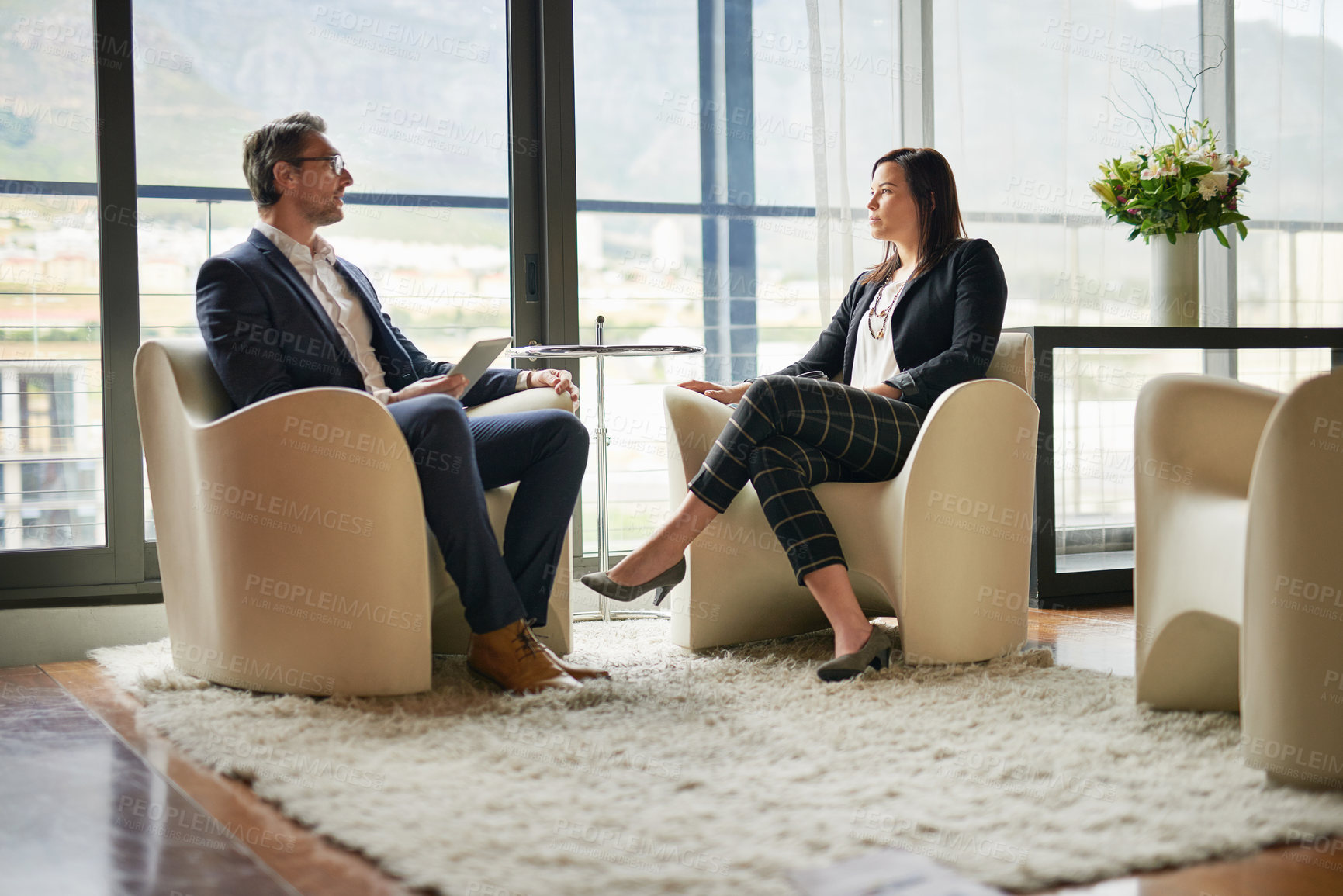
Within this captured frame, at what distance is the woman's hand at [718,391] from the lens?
2576 millimetres

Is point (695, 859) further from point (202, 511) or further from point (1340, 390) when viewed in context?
point (202, 511)

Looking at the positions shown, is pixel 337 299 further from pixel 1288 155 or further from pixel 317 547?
pixel 1288 155

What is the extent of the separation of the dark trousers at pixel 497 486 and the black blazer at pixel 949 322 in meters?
0.77

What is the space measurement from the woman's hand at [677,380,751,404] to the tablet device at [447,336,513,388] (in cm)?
53

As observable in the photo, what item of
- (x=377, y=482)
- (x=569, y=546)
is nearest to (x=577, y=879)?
(x=377, y=482)

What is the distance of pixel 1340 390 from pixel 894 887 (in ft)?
2.73

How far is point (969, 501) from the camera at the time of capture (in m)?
2.26

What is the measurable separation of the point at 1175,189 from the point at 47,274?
313 centimetres

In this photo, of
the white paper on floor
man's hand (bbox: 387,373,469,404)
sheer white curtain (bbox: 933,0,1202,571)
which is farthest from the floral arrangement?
the white paper on floor

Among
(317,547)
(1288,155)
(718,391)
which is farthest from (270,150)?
(1288,155)

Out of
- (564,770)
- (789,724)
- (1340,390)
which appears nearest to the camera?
(1340,390)

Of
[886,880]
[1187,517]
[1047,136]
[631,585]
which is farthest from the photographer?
[1047,136]

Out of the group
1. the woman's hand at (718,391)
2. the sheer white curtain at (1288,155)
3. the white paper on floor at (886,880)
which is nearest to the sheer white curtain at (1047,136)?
the sheer white curtain at (1288,155)

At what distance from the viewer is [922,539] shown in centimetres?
222
